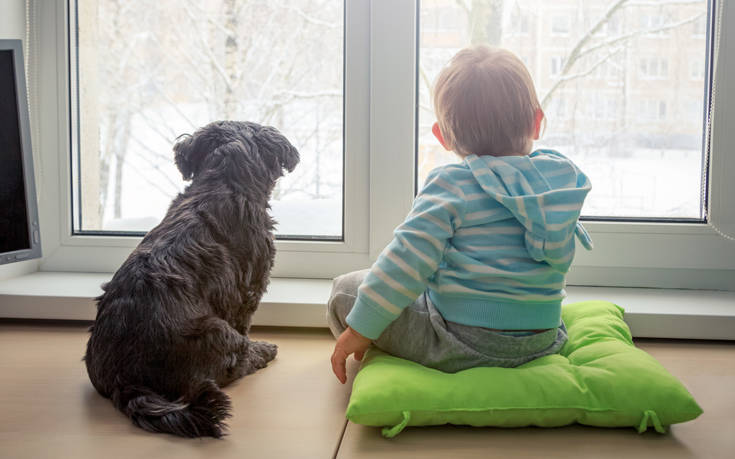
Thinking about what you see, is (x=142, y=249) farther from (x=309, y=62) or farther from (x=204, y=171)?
(x=309, y=62)

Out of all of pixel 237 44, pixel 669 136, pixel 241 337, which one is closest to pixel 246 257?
pixel 241 337

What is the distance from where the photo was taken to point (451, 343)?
137cm

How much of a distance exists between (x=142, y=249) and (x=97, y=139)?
1.02 m

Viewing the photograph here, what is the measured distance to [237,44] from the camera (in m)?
2.17

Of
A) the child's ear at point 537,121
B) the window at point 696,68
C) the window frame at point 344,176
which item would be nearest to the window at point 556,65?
the window at point 696,68

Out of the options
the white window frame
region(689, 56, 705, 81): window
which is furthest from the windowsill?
region(689, 56, 705, 81): window

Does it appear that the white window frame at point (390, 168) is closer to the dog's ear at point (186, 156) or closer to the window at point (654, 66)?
the window at point (654, 66)

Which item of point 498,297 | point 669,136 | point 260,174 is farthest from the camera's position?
point 669,136

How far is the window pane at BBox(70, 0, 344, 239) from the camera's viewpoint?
2150mm

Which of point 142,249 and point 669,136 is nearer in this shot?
point 142,249

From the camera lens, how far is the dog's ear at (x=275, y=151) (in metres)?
1.64

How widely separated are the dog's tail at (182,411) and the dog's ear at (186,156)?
1.88ft

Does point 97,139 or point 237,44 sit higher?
point 237,44

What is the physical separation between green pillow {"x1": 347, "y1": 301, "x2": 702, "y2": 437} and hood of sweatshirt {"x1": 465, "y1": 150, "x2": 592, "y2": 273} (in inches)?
9.2
